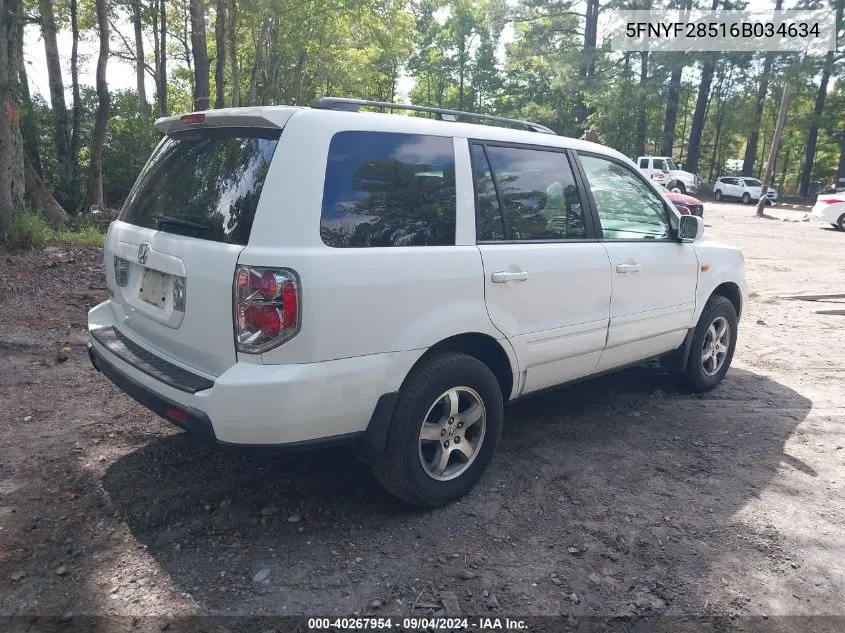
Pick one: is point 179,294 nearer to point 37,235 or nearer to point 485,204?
point 485,204

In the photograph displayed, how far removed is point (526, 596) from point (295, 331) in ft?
4.74

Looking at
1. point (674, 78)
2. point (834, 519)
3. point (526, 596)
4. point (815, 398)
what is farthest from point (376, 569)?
point (674, 78)

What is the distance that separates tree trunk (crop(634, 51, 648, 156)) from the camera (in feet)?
129

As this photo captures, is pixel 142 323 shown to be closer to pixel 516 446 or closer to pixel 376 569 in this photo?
pixel 376 569

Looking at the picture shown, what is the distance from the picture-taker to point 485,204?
338 cm

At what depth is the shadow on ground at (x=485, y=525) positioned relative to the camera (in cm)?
266

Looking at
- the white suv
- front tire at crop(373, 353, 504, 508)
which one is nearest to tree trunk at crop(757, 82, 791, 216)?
the white suv

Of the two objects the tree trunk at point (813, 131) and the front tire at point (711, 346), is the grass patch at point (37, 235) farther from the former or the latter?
the tree trunk at point (813, 131)

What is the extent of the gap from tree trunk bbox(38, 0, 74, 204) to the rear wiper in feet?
35.1

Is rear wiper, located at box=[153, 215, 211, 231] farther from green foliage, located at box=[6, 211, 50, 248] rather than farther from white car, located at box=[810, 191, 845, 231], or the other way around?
white car, located at box=[810, 191, 845, 231]

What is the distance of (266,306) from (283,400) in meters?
0.38

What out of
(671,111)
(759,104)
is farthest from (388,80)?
(759,104)

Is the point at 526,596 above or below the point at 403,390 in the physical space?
below

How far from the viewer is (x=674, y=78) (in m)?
40.1
